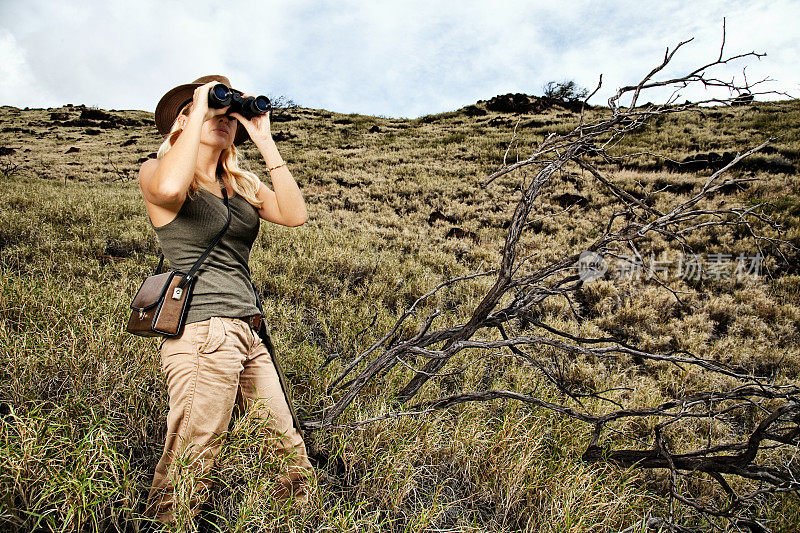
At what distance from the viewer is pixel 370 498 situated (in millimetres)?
2070

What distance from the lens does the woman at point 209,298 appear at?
163cm

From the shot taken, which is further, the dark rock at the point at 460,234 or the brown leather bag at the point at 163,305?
the dark rock at the point at 460,234

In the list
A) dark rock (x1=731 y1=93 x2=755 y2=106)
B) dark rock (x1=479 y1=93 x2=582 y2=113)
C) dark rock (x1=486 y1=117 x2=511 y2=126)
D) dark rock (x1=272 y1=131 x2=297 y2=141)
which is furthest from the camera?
dark rock (x1=479 y1=93 x2=582 y2=113)

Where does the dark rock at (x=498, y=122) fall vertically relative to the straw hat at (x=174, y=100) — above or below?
above

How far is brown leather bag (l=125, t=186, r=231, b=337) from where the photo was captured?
163 centimetres

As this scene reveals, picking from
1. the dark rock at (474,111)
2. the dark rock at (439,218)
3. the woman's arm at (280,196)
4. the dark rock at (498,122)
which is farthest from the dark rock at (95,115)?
the woman's arm at (280,196)

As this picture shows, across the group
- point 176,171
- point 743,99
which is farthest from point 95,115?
point 743,99

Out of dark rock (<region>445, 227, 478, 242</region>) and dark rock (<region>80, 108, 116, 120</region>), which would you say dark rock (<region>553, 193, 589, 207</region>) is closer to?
dark rock (<region>445, 227, 478, 242</region>)

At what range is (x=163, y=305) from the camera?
5.39 feet

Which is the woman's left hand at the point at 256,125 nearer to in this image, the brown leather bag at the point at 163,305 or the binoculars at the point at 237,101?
the binoculars at the point at 237,101

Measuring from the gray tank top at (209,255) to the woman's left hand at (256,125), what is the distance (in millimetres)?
386

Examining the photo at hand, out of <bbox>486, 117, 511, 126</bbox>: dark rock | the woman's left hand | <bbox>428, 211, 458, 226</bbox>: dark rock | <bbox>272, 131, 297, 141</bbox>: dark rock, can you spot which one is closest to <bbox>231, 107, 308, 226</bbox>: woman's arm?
the woman's left hand

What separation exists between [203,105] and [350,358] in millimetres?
2542

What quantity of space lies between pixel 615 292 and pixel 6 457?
702 cm
